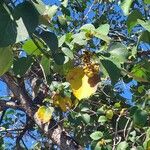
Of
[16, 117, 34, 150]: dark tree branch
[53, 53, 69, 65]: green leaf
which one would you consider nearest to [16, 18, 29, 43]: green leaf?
[53, 53, 69, 65]: green leaf

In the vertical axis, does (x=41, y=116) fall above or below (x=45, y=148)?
above

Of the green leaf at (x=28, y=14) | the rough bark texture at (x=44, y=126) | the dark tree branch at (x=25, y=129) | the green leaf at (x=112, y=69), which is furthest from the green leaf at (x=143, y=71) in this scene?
the dark tree branch at (x=25, y=129)

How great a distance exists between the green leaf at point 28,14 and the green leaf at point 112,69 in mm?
312

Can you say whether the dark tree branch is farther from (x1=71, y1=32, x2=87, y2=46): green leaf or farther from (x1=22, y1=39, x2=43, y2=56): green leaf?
(x1=22, y1=39, x2=43, y2=56): green leaf

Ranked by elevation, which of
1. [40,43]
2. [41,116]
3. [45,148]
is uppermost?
[40,43]

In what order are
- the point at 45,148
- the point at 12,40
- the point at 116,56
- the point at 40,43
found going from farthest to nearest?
the point at 45,148, the point at 116,56, the point at 40,43, the point at 12,40

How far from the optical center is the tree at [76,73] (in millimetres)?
1052

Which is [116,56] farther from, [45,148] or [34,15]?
[45,148]

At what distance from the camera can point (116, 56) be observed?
50.5 inches

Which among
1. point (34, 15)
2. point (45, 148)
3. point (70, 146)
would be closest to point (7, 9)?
point (34, 15)

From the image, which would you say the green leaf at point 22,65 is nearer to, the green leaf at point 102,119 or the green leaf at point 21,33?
the green leaf at point 21,33

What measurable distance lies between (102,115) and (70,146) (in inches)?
12.7

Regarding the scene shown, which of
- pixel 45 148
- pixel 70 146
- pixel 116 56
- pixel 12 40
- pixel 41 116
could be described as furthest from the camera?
pixel 45 148

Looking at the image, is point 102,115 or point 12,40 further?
point 102,115
